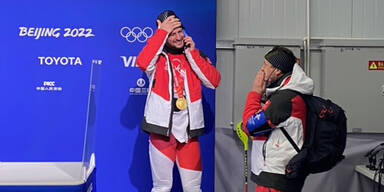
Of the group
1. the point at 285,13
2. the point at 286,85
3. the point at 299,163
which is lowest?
the point at 299,163

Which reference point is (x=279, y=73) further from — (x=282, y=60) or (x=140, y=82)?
(x=140, y=82)

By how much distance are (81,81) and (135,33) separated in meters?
0.54

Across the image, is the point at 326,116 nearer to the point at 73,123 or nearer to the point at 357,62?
the point at 357,62

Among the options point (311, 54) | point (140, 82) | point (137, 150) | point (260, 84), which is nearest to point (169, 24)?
point (140, 82)

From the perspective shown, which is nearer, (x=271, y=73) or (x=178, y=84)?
(x=271, y=73)

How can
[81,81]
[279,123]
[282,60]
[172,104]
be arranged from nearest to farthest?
[279,123]
[282,60]
[172,104]
[81,81]

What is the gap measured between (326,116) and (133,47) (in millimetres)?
1647

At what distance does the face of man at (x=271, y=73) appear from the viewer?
2.59 metres

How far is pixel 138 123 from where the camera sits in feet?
11.7

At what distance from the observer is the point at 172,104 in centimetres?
310

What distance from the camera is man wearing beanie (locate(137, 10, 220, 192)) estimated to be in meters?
3.10

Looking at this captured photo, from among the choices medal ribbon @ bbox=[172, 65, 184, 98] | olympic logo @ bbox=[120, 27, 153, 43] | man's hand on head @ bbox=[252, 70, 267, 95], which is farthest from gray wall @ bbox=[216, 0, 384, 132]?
man's hand on head @ bbox=[252, 70, 267, 95]

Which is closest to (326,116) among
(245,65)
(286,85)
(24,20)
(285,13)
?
(286,85)

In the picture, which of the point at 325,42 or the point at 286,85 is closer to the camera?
the point at 286,85
